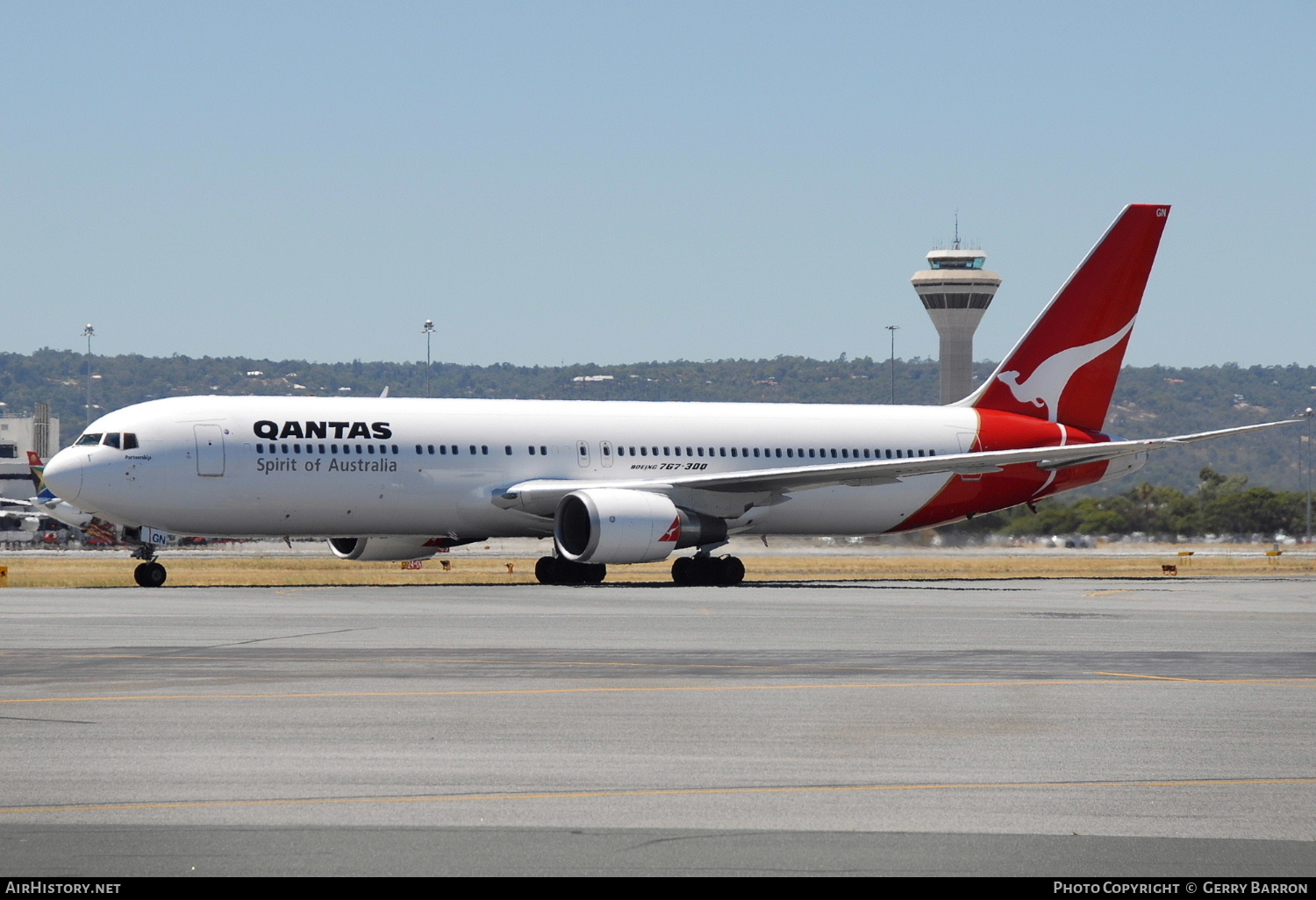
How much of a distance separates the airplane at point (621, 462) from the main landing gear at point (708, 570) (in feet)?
0.15

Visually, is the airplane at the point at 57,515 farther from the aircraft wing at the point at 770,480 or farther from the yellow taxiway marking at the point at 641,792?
the yellow taxiway marking at the point at 641,792

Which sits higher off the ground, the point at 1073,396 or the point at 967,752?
the point at 1073,396

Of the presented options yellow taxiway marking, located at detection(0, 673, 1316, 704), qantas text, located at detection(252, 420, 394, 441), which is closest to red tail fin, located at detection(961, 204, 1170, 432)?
qantas text, located at detection(252, 420, 394, 441)

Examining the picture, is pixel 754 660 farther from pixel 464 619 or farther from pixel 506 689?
pixel 464 619

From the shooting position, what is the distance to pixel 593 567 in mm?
40062

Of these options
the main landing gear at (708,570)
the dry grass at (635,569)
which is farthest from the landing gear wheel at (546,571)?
the main landing gear at (708,570)

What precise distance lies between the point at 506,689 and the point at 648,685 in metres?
1.32

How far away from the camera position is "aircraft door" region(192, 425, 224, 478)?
1380 inches

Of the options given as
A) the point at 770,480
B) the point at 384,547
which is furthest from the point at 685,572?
the point at 384,547

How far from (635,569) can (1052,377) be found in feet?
44.4

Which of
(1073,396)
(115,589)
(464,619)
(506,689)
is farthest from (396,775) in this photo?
(1073,396)

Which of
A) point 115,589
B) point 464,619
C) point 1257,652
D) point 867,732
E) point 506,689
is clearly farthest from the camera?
point 115,589

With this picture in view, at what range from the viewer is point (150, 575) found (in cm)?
3519

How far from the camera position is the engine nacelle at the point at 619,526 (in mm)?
36000
